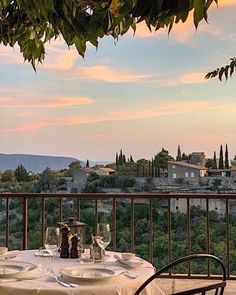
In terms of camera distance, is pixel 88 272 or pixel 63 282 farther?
pixel 88 272

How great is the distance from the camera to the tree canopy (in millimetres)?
998

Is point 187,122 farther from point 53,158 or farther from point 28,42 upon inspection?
point 28,42

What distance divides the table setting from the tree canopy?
0.89 meters

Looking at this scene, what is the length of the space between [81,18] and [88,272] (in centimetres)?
118

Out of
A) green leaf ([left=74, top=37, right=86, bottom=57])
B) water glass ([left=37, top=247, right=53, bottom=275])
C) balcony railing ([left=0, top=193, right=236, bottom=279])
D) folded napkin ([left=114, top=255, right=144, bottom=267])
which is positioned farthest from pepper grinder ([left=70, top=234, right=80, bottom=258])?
balcony railing ([left=0, top=193, right=236, bottom=279])

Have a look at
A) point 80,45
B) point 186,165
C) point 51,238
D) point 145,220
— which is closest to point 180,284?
point 145,220

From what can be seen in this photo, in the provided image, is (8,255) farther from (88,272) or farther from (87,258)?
(88,272)

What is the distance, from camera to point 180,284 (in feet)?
13.7

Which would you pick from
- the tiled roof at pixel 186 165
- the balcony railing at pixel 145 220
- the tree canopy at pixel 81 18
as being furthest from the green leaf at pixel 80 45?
the tiled roof at pixel 186 165

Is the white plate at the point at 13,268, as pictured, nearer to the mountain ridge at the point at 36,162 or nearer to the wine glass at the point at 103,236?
the wine glass at the point at 103,236

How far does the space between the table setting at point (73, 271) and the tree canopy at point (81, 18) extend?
35.1 inches

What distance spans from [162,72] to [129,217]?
3122 millimetres

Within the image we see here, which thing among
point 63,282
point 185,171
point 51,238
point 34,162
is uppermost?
point 34,162

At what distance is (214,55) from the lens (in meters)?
6.61
